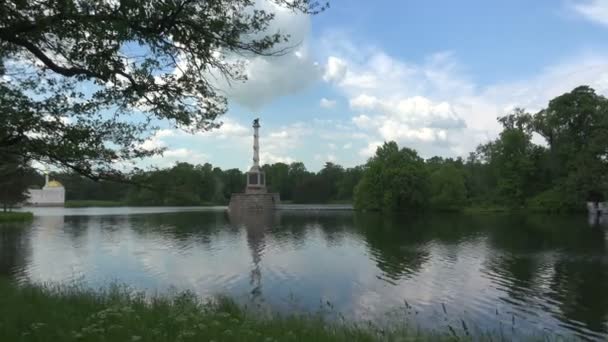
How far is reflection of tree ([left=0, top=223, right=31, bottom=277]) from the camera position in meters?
22.2

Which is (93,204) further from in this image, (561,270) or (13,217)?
(561,270)

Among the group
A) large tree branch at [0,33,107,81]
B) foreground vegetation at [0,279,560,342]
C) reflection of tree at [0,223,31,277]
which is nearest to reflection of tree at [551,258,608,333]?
foreground vegetation at [0,279,560,342]

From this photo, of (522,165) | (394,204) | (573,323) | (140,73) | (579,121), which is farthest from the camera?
(394,204)

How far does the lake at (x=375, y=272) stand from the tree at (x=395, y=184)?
134ft

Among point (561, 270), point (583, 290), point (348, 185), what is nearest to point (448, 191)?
point (348, 185)

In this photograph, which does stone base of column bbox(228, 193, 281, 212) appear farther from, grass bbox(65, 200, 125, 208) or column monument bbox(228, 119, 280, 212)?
grass bbox(65, 200, 125, 208)

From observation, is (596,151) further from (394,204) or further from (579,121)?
(394,204)

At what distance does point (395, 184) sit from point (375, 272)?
192 ft

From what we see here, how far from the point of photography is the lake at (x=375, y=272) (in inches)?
586

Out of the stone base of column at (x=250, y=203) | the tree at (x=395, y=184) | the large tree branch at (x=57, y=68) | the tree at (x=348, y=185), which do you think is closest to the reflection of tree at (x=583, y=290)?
the large tree branch at (x=57, y=68)

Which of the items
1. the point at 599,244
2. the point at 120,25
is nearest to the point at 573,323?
the point at 120,25

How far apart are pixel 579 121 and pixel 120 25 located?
75438mm

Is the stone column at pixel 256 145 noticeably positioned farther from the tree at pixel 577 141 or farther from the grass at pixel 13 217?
the tree at pixel 577 141

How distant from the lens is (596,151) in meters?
62.0
